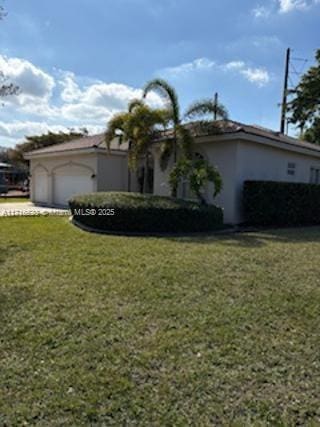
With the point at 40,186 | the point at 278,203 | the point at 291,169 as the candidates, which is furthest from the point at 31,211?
the point at 291,169

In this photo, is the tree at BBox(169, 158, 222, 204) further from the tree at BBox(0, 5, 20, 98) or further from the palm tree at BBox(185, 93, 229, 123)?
the tree at BBox(0, 5, 20, 98)

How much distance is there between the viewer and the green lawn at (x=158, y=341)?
2508mm

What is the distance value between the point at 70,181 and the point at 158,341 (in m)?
17.5

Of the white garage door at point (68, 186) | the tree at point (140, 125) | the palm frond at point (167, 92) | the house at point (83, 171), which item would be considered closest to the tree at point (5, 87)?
the tree at point (140, 125)

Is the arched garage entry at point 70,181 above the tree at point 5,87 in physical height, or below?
below

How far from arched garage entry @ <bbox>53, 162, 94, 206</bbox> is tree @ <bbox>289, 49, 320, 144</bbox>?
727 inches

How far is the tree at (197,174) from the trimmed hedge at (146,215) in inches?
30.7

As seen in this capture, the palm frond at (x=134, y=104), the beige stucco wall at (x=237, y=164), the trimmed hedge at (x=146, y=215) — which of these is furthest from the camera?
the palm frond at (x=134, y=104)

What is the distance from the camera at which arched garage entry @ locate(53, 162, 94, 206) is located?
60.6 feet

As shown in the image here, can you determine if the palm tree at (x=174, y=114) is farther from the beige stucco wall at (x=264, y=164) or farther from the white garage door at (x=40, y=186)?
the white garage door at (x=40, y=186)

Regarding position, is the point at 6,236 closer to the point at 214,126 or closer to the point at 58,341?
the point at 58,341

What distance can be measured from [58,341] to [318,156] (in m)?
16.6

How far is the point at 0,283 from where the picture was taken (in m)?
5.22

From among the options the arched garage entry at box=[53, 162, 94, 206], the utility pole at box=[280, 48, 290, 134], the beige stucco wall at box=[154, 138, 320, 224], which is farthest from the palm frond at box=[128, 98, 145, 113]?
the utility pole at box=[280, 48, 290, 134]
